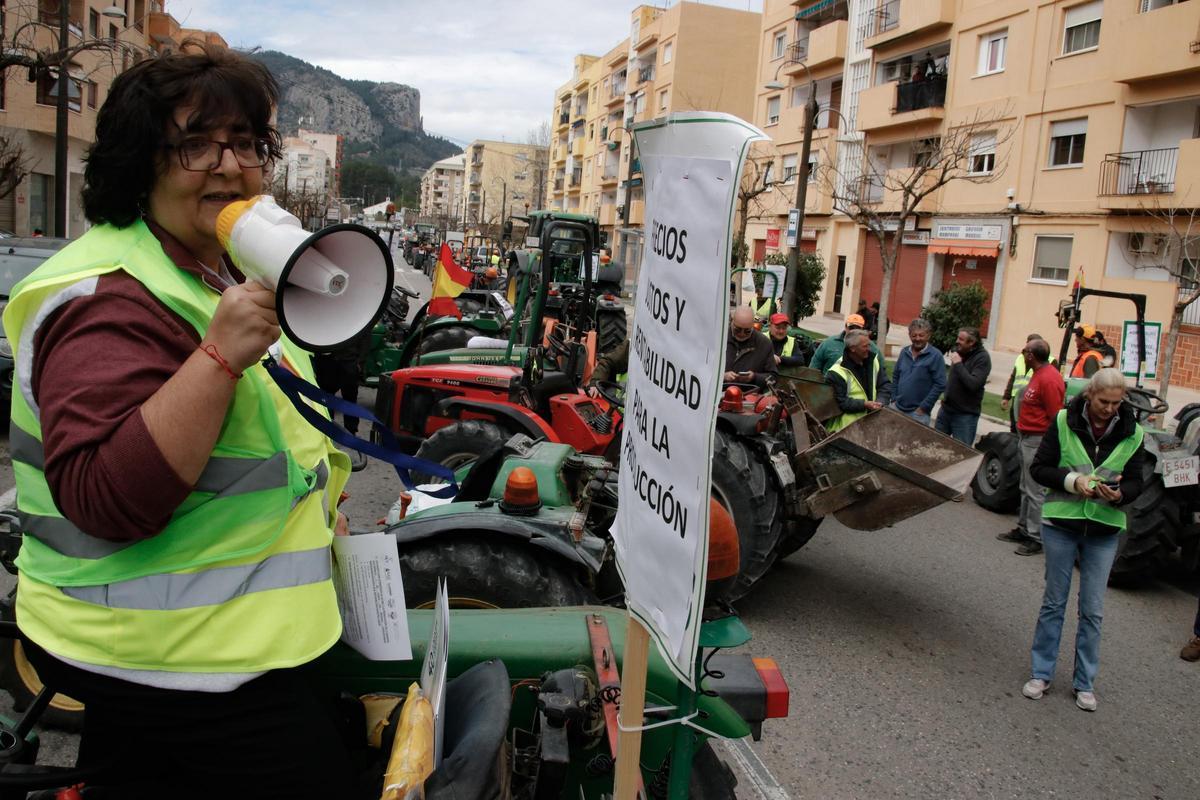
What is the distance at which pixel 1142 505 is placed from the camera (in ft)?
22.9

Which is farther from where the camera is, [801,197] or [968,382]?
[801,197]

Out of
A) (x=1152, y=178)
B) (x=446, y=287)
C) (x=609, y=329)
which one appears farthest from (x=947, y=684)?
(x=1152, y=178)

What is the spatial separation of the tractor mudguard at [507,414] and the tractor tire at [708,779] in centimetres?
432

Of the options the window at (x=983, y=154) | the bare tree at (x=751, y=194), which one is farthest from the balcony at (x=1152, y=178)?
the bare tree at (x=751, y=194)

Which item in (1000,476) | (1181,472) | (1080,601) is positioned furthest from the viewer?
(1000,476)

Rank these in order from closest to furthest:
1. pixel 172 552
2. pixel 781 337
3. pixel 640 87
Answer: pixel 172 552
pixel 781 337
pixel 640 87

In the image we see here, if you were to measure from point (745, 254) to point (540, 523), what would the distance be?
34466 mm

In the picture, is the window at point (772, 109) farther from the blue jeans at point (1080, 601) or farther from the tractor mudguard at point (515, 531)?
the tractor mudguard at point (515, 531)

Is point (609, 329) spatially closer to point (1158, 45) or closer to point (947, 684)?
point (947, 684)

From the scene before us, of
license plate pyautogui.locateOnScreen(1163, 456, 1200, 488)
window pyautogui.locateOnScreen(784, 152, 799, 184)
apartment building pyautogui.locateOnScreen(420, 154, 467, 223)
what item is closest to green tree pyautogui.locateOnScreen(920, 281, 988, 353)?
license plate pyautogui.locateOnScreen(1163, 456, 1200, 488)

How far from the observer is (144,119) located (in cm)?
163

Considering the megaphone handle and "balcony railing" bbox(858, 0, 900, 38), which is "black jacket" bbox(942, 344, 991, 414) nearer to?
the megaphone handle

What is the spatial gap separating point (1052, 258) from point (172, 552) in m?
27.3

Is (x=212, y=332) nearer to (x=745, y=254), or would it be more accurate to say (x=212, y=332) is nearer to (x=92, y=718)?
(x=92, y=718)
